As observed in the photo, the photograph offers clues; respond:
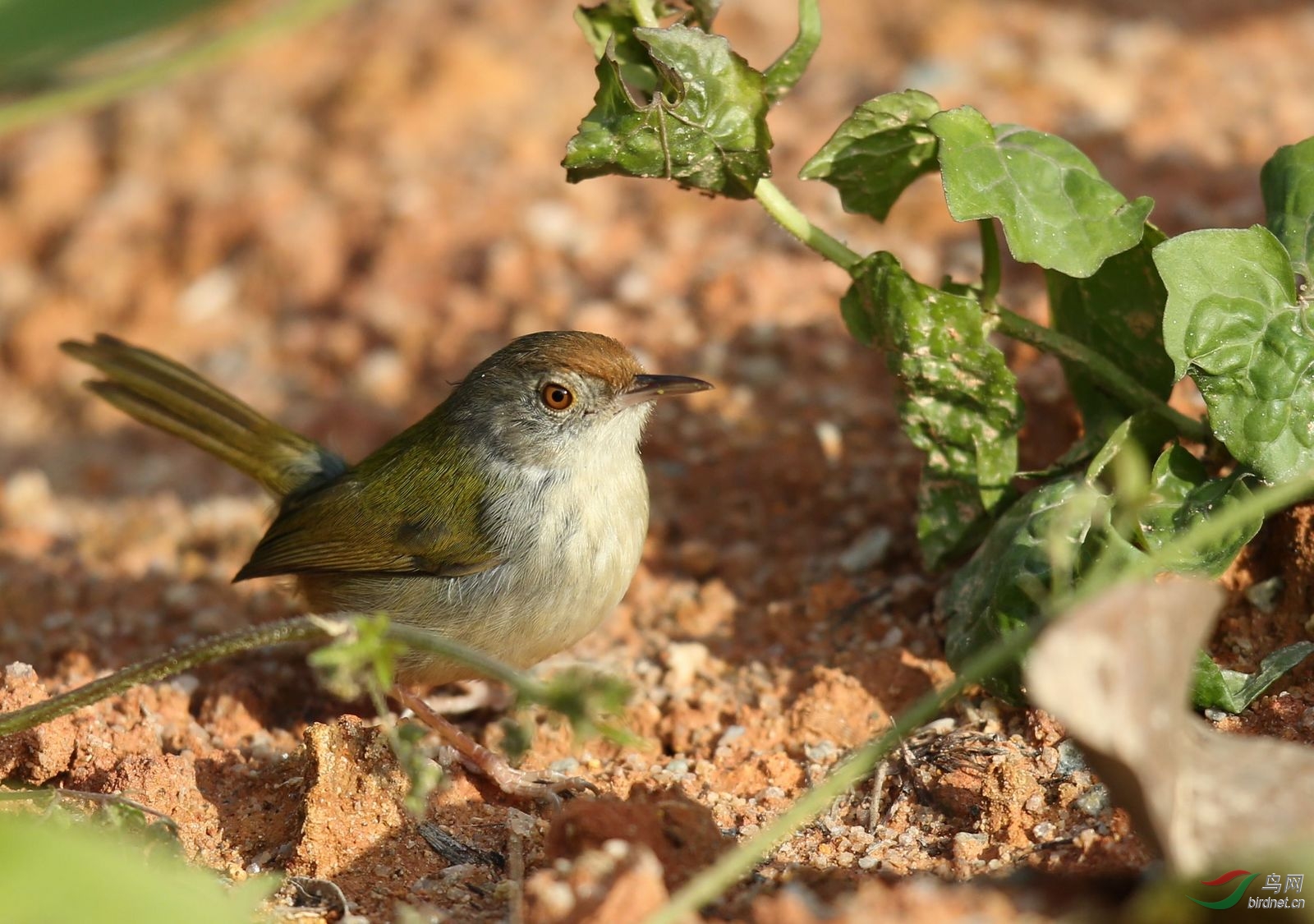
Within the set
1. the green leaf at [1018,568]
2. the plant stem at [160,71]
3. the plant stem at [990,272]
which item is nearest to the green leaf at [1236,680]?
the green leaf at [1018,568]

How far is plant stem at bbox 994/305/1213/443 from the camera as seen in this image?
4.10m

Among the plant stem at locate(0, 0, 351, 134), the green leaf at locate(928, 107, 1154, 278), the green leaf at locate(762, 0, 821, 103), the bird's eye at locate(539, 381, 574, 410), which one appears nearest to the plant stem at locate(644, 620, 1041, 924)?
the green leaf at locate(928, 107, 1154, 278)

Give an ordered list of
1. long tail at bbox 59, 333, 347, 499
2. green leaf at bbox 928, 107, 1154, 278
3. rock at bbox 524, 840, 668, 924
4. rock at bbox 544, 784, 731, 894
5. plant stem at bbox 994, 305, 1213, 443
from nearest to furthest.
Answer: rock at bbox 524, 840, 668, 924, rock at bbox 544, 784, 731, 894, green leaf at bbox 928, 107, 1154, 278, plant stem at bbox 994, 305, 1213, 443, long tail at bbox 59, 333, 347, 499

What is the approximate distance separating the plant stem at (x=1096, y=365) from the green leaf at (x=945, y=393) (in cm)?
10

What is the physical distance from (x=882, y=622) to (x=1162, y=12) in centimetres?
564

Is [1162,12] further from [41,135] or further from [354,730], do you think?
[41,135]

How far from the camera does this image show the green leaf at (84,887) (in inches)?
90.7

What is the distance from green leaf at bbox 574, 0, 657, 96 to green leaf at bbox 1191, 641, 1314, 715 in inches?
94.9

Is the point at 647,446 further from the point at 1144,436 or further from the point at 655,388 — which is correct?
the point at 1144,436

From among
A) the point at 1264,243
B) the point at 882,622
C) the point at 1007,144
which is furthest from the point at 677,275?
the point at 1264,243

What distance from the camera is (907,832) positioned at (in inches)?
143

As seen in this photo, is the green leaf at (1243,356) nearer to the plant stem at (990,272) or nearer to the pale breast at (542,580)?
the plant stem at (990,272)

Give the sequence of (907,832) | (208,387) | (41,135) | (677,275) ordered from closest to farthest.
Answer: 1. (907,832)
2. (208,387)
3. (677,275)
4. (41,135)

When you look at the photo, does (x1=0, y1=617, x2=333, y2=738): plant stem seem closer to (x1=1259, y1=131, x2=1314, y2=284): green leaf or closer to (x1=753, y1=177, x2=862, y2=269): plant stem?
(x1=753, y1=177, x2=862, y2=269): plant stem
